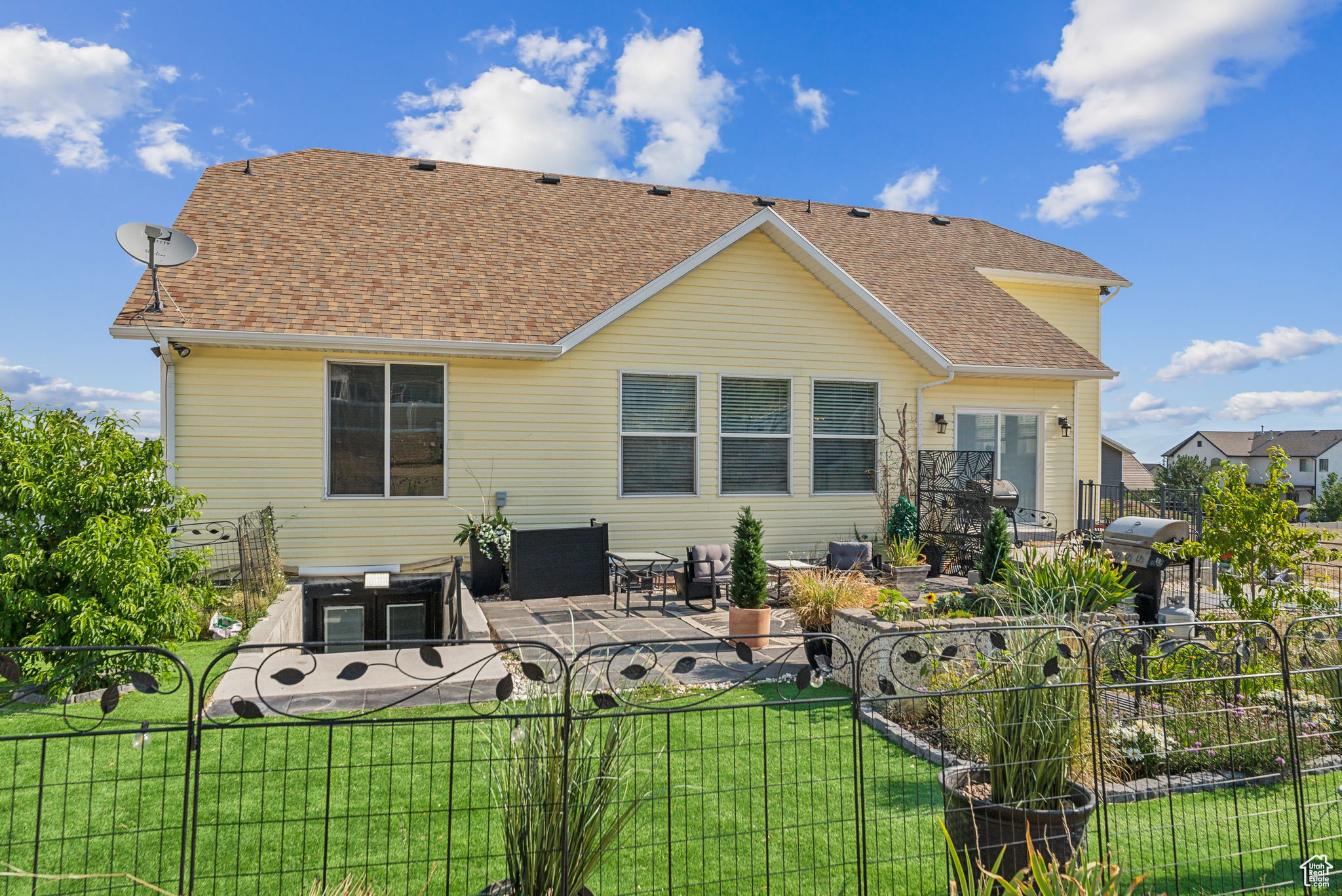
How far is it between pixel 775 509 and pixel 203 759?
8783 mm

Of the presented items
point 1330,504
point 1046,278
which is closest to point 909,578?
point 1046,278

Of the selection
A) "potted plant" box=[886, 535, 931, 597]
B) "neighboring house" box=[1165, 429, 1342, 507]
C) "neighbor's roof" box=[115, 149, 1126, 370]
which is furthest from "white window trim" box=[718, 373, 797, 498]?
"neighboring house" box=[1165, 429, 1342, 507]

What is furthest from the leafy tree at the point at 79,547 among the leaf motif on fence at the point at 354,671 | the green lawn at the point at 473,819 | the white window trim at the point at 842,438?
the white window trim at the point at 842,438

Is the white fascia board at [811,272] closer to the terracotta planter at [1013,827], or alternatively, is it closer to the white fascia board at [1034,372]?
the white fascia board at [1034,372]

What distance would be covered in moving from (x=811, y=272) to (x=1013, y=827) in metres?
10.1

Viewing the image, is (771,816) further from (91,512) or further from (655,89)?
(655,89)

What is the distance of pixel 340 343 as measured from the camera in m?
10.1

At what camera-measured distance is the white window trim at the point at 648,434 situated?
1161cm

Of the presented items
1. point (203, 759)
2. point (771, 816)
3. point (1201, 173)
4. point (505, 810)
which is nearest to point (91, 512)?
point (203, 759)

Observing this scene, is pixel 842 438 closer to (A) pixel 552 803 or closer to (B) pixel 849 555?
(B) pixel 849 555

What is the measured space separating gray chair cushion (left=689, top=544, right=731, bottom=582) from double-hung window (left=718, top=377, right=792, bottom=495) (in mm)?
1619

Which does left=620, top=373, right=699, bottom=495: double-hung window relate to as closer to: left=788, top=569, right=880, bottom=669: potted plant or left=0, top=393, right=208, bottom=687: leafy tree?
left=788, top=569, right=880, bottom=669: potted plant

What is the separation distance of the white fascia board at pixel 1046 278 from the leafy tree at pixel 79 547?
51.3 feet

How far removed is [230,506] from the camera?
10.2 meters
